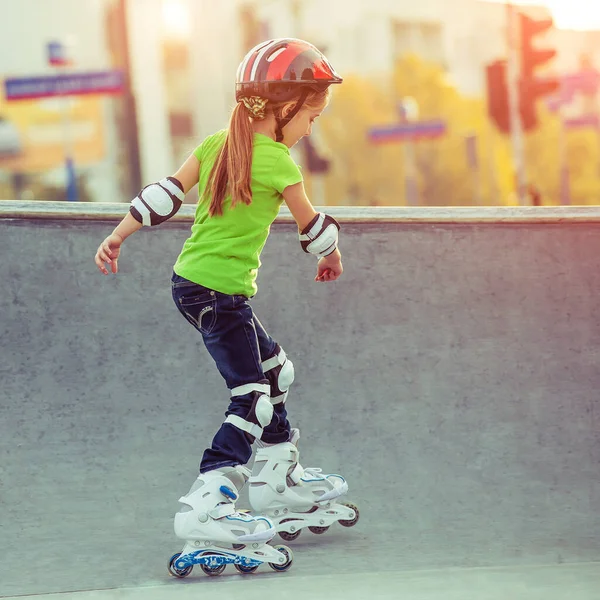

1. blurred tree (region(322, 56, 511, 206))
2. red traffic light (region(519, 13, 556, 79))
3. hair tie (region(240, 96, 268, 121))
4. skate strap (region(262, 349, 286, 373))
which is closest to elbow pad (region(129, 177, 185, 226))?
hair tie (region(240, 96, 268, 121))

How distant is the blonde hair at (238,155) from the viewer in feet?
10.2

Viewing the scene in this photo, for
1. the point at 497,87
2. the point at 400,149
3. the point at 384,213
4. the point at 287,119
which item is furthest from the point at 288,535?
the point at 400,149

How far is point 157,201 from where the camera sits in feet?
10.7

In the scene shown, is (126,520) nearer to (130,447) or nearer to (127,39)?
(130,447)

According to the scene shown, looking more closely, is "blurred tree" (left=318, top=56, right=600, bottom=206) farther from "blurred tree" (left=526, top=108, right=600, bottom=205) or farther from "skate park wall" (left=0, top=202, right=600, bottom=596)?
"skate park wall" (left=0, top=202, right=600, bottom=596)

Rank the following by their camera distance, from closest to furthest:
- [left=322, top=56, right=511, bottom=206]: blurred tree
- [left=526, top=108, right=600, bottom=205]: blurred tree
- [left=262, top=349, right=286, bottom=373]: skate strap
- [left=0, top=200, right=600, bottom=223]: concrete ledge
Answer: [left=262, top=349, right=286, bottom=373]: skate strap, [left=0, top=200, right=600, bottom=223]: concrete ledge, [left=322, top=56, right=511, bottom=206]: blurred tree, [left=526, top=108, right=600, bottom=205]: blurred tree

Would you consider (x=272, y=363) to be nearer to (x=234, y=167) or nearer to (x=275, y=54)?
(x=234, y=167)

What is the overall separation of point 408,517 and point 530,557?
0.48 meters

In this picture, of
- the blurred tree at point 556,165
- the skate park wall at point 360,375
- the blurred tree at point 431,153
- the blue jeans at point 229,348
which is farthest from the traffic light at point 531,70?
the blurred tree at point 556,165

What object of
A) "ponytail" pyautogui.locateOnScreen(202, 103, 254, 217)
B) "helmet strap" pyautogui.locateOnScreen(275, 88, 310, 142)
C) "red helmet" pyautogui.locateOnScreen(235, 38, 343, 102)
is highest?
"red helmet" pyautogui.locateOnScreen(235, 38, 343, 102)

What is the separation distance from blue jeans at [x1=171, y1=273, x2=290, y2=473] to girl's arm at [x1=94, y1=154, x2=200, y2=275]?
0.23m

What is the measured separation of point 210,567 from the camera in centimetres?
316

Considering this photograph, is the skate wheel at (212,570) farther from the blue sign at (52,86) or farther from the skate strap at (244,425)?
the blue sign at (52,86)

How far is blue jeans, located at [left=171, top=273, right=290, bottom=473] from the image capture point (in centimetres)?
319
